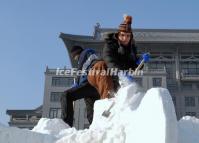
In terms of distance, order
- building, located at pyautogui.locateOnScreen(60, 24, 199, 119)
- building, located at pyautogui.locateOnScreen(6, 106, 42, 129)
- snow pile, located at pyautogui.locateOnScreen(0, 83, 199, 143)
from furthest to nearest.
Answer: building, located at pyautogui.locateOnScreen(60, 24, 199, 119)
building, located at pyautogui.locateOnScreen(6, 106, 42, 129)
snow pile, located at pyautogui.locateOnScreen(0, 83, 199, 143)

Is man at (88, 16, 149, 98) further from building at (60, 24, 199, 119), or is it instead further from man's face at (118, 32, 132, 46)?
building at (60, 24, 199, 119)

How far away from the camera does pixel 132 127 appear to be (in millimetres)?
2846

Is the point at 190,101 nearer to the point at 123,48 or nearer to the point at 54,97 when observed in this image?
the point at 54,97

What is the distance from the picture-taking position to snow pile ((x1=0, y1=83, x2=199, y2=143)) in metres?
2.51

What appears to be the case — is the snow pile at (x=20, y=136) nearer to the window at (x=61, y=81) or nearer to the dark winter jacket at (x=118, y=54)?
the dark winter jacket at (x=118, y=54)

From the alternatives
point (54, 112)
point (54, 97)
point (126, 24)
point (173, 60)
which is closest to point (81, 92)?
point (126, 24)

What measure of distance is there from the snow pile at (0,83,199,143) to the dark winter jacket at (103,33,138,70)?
29.1 inches

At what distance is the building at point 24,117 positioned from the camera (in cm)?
3888

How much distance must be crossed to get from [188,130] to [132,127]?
42cm

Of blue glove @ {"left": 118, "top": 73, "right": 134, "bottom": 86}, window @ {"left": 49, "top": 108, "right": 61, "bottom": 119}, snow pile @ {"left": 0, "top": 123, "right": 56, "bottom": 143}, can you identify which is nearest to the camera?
snow pile @ {"left": 0, "top": 123, "right": 56, "bottom": 143}

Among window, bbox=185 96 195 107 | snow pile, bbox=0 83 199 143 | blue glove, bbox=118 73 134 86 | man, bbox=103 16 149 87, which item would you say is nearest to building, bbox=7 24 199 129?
window, bbox=185 96 195 107

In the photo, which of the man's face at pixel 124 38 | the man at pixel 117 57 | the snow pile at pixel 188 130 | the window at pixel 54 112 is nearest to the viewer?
the snow pile at pixel 188 130

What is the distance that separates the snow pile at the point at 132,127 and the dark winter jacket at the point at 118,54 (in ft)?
2.42

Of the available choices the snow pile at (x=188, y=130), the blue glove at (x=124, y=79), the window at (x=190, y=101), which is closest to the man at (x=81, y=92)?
the blue glove at (x=124, y=79)
